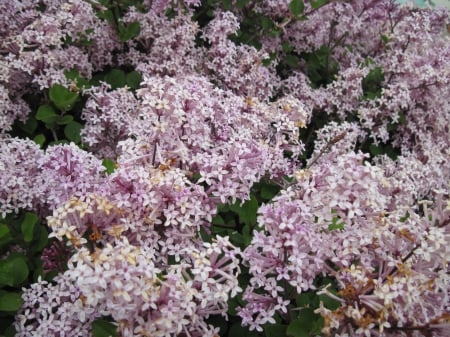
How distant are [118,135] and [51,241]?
0.60 meters

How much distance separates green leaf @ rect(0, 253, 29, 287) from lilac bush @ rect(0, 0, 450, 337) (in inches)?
1.4

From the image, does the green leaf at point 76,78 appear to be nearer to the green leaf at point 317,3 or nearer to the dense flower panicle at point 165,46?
the dense flower panicle at point 165,46

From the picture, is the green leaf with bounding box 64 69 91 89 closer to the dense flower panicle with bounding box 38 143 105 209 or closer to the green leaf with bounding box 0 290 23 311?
the dense flower panicle with bounding box 38 143 105 209

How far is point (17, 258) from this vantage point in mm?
1387

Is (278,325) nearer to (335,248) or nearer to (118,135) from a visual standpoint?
(335,248)

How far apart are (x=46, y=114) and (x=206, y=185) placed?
852 millimetres

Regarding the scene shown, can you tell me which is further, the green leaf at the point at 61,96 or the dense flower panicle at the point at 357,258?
the green leaf at the point at 61,96

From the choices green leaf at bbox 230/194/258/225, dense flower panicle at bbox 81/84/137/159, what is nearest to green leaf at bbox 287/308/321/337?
green leaf at bbox 230/194/258/225

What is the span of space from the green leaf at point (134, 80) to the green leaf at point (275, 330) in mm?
1383

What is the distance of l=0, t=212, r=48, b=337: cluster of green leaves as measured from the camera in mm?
1314

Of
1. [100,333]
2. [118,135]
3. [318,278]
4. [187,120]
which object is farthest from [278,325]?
[118,135]

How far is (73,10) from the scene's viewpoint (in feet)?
7.25

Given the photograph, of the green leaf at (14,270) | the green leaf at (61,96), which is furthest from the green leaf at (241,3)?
the green leaf at (14,270)

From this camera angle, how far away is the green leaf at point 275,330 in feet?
4.16
